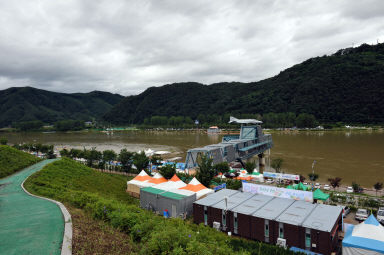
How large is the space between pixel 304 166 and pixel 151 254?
36.4 meters

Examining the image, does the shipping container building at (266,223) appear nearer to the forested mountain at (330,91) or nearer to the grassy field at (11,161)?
the grassy field at (11,161)

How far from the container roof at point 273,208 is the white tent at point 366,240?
10.7 feet

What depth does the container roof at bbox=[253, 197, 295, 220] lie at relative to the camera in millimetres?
12951

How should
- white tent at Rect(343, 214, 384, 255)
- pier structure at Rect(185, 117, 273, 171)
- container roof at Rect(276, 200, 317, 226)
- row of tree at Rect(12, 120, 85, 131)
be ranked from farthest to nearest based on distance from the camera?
row of tree at Rect(12, 120, 85, 131) < pier structure at Rect(185, 117, 273, 171) < container roof at Rect(276, 200, 317, 226) < white tent at Rect(343, 214, 384, 255)

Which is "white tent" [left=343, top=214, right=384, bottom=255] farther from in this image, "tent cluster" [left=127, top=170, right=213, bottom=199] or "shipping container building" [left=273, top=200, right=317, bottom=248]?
"tent cluster" [left=127, top=170, right=213, bottom=199]

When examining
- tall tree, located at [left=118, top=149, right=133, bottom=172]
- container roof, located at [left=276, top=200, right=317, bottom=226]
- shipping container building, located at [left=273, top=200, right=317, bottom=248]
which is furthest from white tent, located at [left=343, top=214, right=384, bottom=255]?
tall tree, located at [left=118, top=149, right=133, bottom=172]

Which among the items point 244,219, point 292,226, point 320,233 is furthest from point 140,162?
point 320,233

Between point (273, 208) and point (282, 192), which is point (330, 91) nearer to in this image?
point (282, 192)

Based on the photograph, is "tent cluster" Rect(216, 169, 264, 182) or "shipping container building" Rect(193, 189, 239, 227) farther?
"tent cluster" Rect(216, 169, 264, 182)

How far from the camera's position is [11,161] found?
21688 millimetres

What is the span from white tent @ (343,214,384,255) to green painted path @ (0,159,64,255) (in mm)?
11677

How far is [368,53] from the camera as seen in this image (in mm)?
147375

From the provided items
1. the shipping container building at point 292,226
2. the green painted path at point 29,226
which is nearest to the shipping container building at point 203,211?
the shipping container building at point 292,226

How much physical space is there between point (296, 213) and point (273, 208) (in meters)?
1.31
